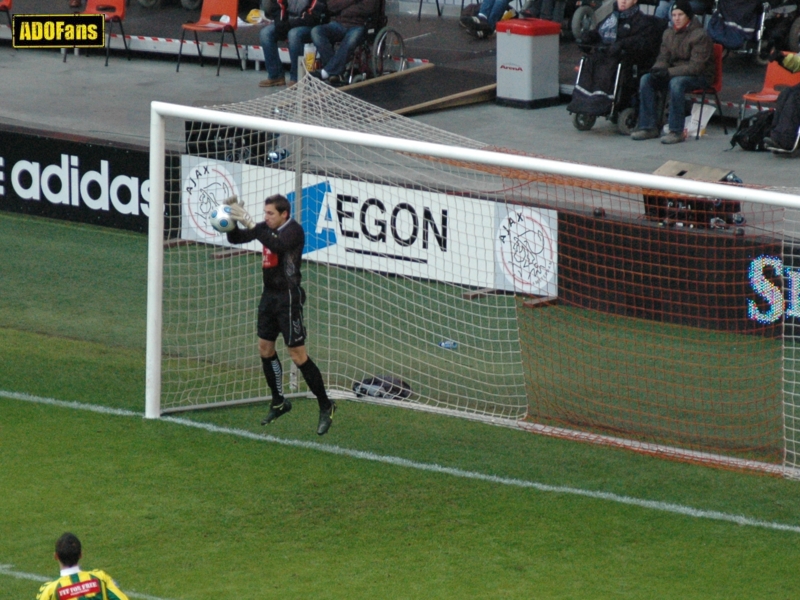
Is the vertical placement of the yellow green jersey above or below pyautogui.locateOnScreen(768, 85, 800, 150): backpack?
below

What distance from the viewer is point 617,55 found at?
16578mm

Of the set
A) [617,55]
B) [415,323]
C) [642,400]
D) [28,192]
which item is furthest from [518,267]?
[28,192]

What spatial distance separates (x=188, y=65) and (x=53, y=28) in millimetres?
2326

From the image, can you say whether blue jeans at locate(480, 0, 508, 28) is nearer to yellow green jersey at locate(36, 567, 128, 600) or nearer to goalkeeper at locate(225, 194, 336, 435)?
goalkeeper at locate(225, 194, 336, 435)

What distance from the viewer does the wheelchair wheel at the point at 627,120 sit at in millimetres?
17125

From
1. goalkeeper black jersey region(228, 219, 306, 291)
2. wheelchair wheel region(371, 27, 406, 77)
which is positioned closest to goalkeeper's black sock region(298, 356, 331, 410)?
goalkeeper black jersey region(228, 219, 306, 291)

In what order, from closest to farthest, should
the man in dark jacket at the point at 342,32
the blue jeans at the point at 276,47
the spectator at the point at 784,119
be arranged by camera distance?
the spectator at the point at 784,119
the man in dark jacket at the point at 342,32
the blue jeans at the point at 276,47

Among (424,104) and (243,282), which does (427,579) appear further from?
(424,104)

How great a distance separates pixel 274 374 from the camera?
31.8ft

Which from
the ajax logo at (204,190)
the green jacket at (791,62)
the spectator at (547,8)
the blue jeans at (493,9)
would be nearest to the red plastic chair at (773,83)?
the green jacket at (791,62)

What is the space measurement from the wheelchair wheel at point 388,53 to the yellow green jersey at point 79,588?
47.2ft

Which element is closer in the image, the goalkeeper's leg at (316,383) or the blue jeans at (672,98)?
the goalkeeper's leg at (316,383)

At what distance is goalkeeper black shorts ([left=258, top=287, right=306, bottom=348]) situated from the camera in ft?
30.4

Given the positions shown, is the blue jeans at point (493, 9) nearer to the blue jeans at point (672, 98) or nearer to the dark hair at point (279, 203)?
the blue jeans at point (672, 98)
